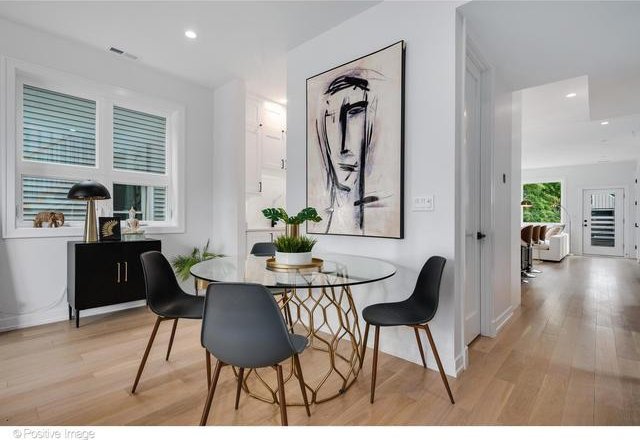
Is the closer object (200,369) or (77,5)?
(200,369)

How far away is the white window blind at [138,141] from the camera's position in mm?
3451

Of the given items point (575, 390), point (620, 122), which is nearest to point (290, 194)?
point (575, 390)

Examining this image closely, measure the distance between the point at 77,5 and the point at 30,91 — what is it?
1032mm

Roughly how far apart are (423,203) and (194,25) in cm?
248

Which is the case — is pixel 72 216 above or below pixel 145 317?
above

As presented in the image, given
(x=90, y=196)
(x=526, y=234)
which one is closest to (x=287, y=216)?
(x=90, y=196)

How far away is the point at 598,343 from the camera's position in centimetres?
253

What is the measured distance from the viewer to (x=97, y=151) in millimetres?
3268

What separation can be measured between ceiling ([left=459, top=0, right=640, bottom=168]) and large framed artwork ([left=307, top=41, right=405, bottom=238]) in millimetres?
677

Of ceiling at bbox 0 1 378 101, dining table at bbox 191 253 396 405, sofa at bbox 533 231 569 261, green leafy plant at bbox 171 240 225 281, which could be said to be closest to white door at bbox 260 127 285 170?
ceiling at bbox 0 1 378 101

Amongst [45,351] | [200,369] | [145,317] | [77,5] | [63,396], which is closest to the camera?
[63,396]

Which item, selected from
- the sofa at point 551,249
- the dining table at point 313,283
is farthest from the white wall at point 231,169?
the sofa at point 551,249

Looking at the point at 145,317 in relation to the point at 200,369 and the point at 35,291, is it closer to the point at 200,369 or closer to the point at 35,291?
the point at 35,291

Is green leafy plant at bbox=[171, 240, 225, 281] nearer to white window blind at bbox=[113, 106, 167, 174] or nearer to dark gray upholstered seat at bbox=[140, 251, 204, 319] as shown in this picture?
white window blind at bbox=[113, 106, 167, 174]
